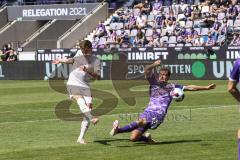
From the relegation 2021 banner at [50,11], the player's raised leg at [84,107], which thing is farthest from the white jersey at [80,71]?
the relegation 2021 banner at [50,11]

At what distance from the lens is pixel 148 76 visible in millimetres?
14148

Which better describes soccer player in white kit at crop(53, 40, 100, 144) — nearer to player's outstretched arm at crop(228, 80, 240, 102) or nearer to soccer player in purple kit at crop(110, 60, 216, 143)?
soccer player in purple kit at crop(110, 60, 216, 143)

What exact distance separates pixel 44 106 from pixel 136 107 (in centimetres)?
335

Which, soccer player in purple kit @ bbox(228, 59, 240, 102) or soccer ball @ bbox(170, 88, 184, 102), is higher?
soccer player in purple kit @ bbox(228, 59, 240, 102)

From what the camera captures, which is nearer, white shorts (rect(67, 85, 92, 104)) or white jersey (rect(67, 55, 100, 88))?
white jersey (rect(67, 55, 100, 88))

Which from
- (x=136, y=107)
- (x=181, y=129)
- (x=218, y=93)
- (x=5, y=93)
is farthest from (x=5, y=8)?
(x=181, y=129)

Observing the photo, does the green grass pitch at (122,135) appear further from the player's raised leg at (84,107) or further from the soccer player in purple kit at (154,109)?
the player's raised leg at (84,107)

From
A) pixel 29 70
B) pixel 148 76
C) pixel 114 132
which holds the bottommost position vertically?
pixel 29 70

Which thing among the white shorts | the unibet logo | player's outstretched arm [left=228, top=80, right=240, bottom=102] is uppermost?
player's outstretched arm [left=228, top=80, right=240, bottom=102]

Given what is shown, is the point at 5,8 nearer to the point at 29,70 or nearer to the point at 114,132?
the point at 29,70

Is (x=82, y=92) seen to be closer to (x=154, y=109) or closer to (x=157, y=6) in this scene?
A: (x=154, y=109)

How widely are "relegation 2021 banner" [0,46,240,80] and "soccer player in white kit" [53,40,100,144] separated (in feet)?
71.2

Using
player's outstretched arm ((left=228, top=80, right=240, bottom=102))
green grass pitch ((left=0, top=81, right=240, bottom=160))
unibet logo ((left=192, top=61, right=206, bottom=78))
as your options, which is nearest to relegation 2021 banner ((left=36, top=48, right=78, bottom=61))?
unibet logo ((left=192, top=61, right=206, bottom=78))

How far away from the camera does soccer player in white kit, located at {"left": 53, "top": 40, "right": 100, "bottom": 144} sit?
14.1 m
